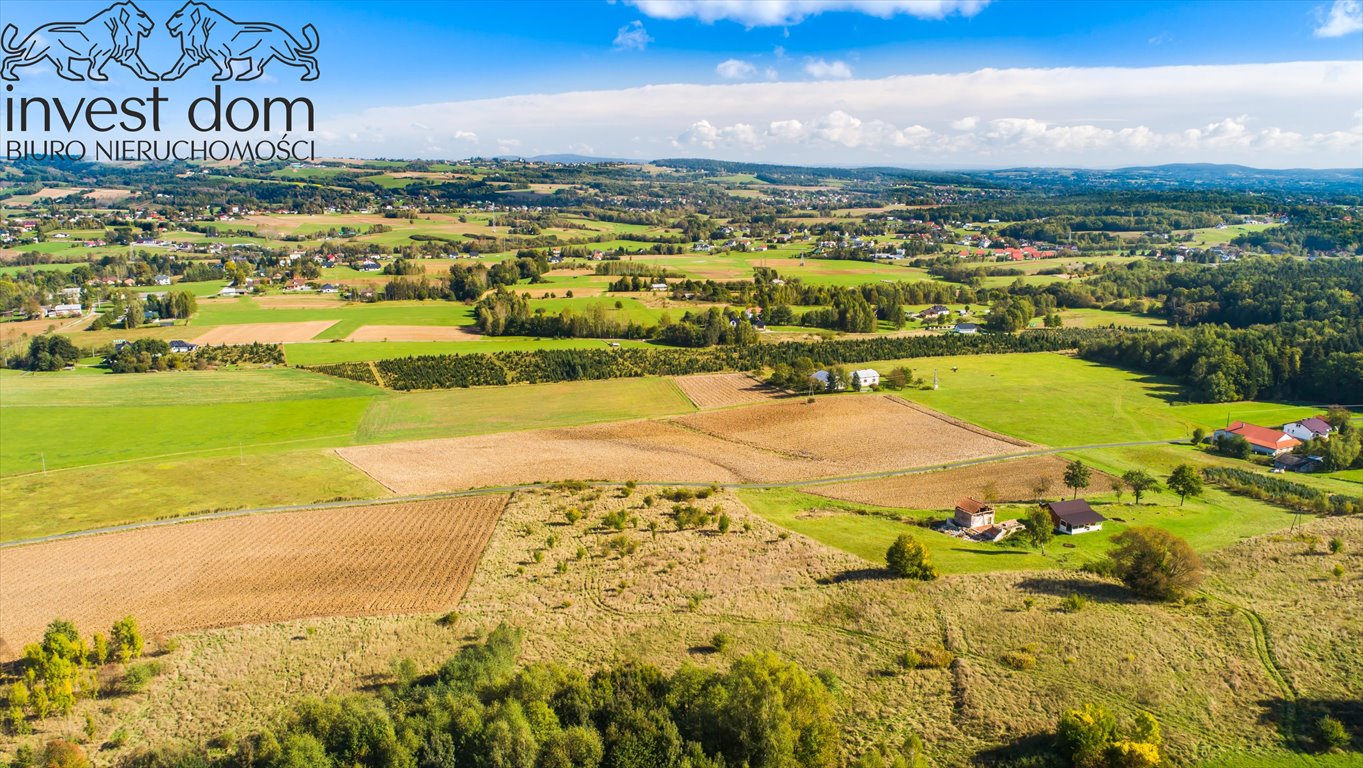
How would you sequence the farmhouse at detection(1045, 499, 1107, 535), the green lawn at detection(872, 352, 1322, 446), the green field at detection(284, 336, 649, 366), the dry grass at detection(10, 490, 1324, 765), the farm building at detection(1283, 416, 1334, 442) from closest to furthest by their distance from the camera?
the dry grass at detection(10, 490, 1324, 765) → the farmhouse at detection(1045, 499, 1107, 535) → the farm building at detection(1283, 416, 1334, 442) → the green lawn at detection(872, 352, 1322, 446) → the green field at detection(284, 336, 649, 366)

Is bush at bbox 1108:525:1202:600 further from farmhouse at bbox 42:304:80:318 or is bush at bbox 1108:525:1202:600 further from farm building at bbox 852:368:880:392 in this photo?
farmhouse at bbox 42:304:80:318

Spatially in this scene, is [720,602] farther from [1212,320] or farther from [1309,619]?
[1212,320]

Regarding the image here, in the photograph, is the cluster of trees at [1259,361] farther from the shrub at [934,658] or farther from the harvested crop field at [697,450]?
the shrub at [934,658]

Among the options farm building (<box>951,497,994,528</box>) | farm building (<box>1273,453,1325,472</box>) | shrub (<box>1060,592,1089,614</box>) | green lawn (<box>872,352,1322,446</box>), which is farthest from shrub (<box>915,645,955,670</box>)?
farm building (<box>1273,453,1325,472</box>)

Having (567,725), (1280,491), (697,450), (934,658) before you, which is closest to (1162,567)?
(934,658)

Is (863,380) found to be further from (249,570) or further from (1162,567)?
(249,570)

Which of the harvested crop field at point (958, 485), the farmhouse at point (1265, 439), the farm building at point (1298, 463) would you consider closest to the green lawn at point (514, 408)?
the harvested crop field at point (958, 485)

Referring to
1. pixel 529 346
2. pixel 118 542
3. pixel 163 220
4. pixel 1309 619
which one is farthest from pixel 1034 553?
pixel 163 220
